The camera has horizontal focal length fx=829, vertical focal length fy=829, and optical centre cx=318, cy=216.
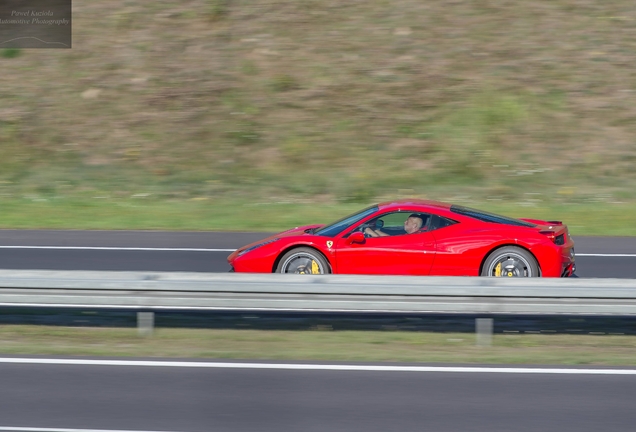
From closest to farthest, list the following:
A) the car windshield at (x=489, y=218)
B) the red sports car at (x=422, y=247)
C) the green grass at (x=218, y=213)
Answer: the red sports car at (x=422, y=247)
the car windshield at (x=489, y=218)
the green grass at (x=218, y=213)

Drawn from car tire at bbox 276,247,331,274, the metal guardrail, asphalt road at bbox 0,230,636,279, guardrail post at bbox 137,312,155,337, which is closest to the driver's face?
car tire at bbox 276,247,331,274

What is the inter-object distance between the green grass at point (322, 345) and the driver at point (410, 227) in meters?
1.94

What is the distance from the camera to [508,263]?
10.0 m

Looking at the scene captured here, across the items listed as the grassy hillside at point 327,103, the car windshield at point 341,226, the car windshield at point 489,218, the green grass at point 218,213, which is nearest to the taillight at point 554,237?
the car windshield at point 489,218

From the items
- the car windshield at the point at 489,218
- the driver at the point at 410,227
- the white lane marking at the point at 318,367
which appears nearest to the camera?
the white lane marking at the point at 318,367

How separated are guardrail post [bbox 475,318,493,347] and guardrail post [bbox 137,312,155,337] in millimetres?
3245

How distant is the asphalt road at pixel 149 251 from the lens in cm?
1233

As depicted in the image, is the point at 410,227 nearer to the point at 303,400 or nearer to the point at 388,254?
the point at 388,254

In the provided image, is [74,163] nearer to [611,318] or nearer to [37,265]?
[37,265]

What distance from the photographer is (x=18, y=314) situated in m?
9.27

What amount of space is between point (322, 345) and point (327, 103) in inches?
630

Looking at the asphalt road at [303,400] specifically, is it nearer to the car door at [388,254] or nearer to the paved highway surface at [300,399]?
Result: the paved highway surface at [300,399]

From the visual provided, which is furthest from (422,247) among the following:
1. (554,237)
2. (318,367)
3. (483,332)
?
(318,367)

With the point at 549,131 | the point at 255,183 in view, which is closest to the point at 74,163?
the point at 255,183
